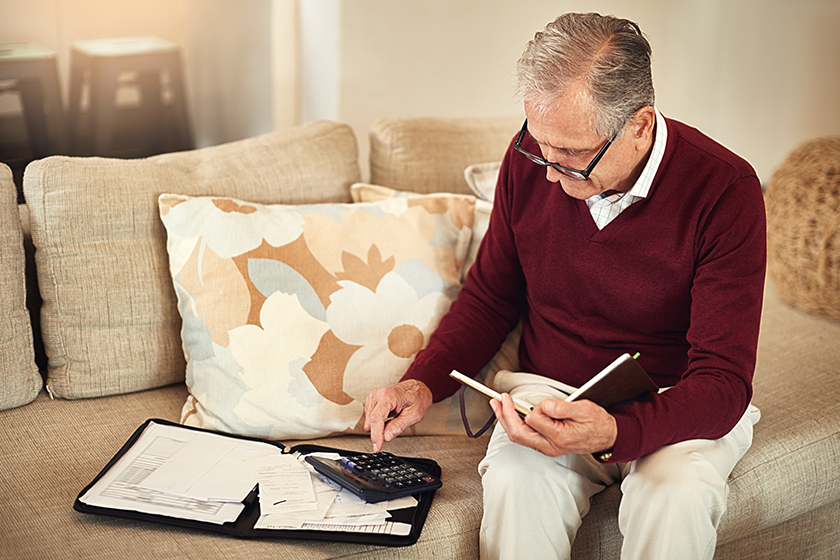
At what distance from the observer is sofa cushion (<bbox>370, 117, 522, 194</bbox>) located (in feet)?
5.82

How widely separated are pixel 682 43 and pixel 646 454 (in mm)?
2448

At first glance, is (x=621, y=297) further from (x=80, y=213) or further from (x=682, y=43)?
(x=682, y=43)

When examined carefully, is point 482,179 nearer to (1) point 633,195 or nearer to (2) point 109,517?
(1) point 633,195

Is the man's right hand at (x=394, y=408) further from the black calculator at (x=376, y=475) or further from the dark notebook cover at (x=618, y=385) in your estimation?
the dark notebook cover at (x=618, y=385)

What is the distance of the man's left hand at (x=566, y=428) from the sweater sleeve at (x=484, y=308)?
0.96 feet

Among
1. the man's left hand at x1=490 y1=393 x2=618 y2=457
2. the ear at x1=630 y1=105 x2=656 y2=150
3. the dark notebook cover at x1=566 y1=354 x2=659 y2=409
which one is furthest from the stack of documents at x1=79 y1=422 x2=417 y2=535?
the ear at x1=630 y1=105 x2=656 y2=150

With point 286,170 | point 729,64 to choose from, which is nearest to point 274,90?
point 286,170

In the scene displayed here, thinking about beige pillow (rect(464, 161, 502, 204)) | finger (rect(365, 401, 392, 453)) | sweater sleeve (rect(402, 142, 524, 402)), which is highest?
beige pillow (rect(464, 161, 502, 204))

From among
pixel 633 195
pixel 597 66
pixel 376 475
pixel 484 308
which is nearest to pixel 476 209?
pixel 484 308

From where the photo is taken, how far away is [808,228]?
2.01m

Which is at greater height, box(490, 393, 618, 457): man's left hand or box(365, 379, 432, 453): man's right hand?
box(490, 393, 618, 457): man's left hand

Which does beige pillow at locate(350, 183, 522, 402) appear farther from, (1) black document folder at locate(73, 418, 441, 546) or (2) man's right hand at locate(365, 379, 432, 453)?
(1) black document folder at locate(73, 418, 441, 546)

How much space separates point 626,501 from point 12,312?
1.08 meters

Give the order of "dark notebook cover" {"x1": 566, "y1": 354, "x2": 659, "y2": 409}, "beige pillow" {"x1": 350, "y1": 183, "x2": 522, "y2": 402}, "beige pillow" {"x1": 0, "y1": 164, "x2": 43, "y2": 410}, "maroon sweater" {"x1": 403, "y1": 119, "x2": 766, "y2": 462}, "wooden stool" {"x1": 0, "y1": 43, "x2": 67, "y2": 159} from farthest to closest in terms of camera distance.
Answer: "wooden stool" {"x1": 0, "y1": 43, "x2": 67, "y2": 159}
"beige pillow" {"x1": 350, "y1": 183, "x2": 522, "y2": 402}
"beige pillow" {"x1": 0, "y1": 164, "x2": 43, "y2": 410}
"maroon sweater" {"x1": 403, "y1": 119, "x2": 766, "y2": 462}
"dark notebook cover" {"x1": 566, "y1": 354, "x2": 659, "y2": 409}
